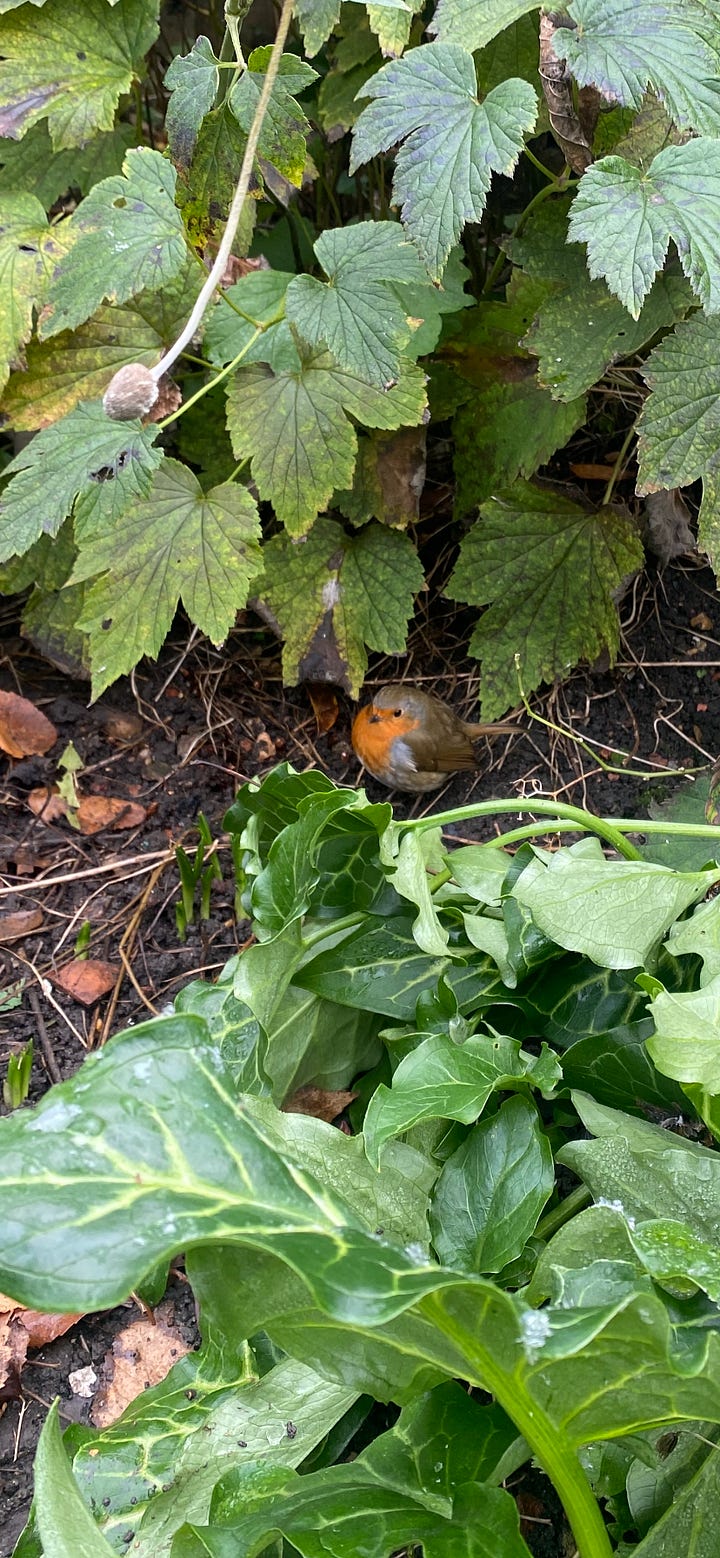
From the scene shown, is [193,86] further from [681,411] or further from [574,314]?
[681,411]

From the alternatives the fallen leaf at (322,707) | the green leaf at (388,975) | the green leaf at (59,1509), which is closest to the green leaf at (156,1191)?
the green leaf at (59,1509)

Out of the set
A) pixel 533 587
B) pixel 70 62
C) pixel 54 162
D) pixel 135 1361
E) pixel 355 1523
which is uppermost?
pixel 70 62

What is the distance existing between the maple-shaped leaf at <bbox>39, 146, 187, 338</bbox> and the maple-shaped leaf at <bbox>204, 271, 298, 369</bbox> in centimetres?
19

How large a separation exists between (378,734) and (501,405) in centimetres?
68

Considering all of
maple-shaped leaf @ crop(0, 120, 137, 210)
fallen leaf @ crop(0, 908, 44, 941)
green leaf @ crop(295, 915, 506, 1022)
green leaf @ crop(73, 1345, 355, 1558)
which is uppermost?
maple-shaped leaf @ crop(0, 120, 137, 210)

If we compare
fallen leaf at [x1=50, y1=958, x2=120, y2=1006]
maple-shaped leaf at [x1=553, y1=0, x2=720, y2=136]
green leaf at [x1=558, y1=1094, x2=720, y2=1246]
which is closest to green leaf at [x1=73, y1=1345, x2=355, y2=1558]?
green leaf at [x1=558, y1=1094, x2=720, y2=1246]

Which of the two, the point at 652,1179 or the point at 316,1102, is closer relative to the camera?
the point at 652,1179

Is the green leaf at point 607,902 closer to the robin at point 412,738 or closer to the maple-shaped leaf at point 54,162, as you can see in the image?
the robin at point 412,738

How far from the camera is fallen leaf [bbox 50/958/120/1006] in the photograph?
6.66 ft

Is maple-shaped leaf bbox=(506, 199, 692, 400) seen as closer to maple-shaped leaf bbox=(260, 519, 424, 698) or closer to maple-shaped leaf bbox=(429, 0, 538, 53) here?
maple-shaped leaf bbox=(429, 0, 538, 53)

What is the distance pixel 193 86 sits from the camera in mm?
1749

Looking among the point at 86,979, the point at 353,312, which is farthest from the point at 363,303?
the point at 86,979

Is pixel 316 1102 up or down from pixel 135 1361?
up

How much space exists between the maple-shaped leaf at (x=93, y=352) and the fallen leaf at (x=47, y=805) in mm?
705
